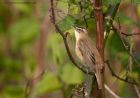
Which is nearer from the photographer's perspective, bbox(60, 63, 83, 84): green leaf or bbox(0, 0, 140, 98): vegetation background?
bbox(0, 0, 140, 98): vegetation background

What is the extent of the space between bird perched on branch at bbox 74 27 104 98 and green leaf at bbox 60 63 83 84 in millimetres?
955

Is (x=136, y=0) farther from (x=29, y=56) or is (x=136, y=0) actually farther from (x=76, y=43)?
(x=29, y=56)

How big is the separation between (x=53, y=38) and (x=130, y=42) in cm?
122

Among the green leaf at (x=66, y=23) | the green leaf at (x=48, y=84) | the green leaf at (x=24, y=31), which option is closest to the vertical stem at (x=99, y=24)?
the green leaf at (x=66, y=23)

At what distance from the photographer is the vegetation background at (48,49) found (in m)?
2.74

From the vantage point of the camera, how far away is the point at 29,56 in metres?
5.39

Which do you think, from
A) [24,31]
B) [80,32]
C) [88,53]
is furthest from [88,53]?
[24,31]

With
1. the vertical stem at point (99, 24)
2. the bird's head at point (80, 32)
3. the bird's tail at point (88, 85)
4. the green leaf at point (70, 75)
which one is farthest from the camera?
the green leaf at point (70, 75)

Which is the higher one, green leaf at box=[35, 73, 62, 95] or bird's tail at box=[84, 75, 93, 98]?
bird's tail at box=[84, 75, 93, 98]

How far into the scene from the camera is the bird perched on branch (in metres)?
2.30

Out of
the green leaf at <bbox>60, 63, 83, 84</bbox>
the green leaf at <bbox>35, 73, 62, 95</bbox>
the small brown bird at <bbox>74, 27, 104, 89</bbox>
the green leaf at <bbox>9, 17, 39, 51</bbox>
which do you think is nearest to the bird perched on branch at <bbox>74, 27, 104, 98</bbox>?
the small brown bird at <bbox>74, 27, 104, 89</bbox>

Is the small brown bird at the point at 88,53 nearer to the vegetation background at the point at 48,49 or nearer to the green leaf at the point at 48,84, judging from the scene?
the vegetation background at the point at 48,49

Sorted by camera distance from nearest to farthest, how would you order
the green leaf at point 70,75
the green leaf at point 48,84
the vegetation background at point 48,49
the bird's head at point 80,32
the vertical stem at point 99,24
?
the vertical stem at point 99,24 < the bird's head at point 80,32 < the vegetation background at point 48,49 < the green leaf at point 70,75 < the green leaf at point 48,84

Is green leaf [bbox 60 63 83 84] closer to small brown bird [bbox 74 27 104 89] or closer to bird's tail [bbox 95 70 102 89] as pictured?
small brown bird [bbox 74 27 104 89]
